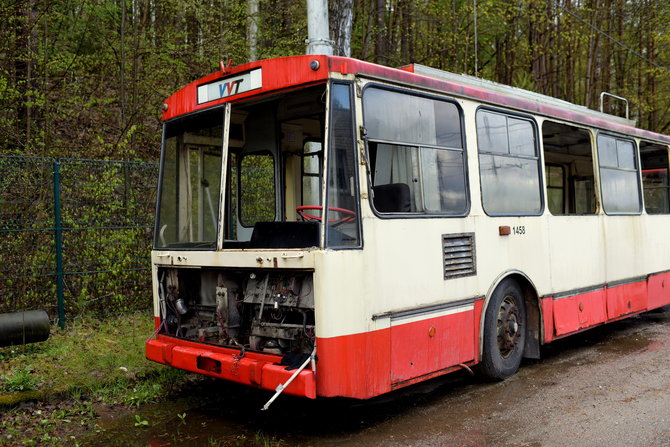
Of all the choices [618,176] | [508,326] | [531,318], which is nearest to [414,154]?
[508,326]

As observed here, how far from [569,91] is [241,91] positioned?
18444 millimetres

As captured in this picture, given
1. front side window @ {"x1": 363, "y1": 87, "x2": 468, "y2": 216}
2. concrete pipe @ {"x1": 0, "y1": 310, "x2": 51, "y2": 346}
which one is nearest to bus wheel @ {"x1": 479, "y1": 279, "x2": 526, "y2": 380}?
front side window @ {"x1": 363, "y1": 87, "x2": 468, "y2": 216}

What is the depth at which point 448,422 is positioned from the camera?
495cm

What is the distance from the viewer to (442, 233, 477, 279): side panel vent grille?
17.6 feet

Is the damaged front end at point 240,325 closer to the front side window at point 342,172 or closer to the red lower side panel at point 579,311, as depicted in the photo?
the front side window at point 342,172

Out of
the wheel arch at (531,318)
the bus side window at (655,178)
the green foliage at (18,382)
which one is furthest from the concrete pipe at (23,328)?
the bus side window at (655,178)

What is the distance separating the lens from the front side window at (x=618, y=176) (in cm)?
799

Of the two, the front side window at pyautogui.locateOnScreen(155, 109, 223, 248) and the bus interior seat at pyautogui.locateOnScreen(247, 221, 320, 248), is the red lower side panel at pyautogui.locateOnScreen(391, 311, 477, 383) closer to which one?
the bus interior seat at pyautogui.locateOnScreen(247, 221, 320, 248)

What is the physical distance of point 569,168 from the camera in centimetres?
835

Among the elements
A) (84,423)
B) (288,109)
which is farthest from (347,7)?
(84,423)

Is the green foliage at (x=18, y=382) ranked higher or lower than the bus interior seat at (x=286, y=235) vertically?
lower

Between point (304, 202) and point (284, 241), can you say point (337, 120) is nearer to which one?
point (284, 241)

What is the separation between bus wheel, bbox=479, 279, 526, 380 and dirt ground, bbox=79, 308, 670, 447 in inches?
7.2

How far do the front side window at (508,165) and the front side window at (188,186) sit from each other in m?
2.57
